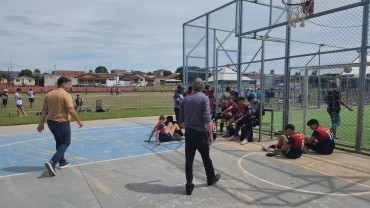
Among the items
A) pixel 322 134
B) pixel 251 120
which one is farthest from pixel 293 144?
pixel 251 120

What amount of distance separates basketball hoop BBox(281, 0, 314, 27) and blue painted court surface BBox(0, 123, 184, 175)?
16.0 ft

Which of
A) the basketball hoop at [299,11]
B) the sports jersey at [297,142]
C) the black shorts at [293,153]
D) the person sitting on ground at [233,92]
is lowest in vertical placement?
the black shorts at [293,153]

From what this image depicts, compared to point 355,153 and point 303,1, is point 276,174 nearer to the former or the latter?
point 355,153

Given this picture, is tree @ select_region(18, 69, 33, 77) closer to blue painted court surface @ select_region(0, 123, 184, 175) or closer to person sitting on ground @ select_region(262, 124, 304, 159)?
blue painted court surface @ select_region(0, 123, 184, 175)

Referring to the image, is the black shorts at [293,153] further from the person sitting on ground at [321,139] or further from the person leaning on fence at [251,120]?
the person leaning on fence at [251,120]

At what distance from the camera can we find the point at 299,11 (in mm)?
6562

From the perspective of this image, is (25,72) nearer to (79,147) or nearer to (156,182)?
(79,147)

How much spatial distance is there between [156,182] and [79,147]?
3.90m

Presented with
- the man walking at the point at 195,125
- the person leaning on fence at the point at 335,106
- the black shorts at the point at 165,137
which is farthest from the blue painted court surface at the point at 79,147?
the person leaning on fence at the point at 335,106

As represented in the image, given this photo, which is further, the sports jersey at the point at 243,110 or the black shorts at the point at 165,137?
the sports jersey at the point at 243,110

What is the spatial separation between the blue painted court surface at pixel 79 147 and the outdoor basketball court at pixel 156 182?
0.09 feet

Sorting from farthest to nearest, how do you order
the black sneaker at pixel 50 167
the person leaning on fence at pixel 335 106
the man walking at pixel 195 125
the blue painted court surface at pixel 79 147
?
the person leaning on fence at pixel 335 106
the blue painted court surface at pixel 79 147
the black sneaker at pixel 50 167
the man walking at pixel 195 125

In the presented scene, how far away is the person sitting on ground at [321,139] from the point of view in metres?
6.23

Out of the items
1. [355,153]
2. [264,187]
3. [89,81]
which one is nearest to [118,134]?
[264,187]
